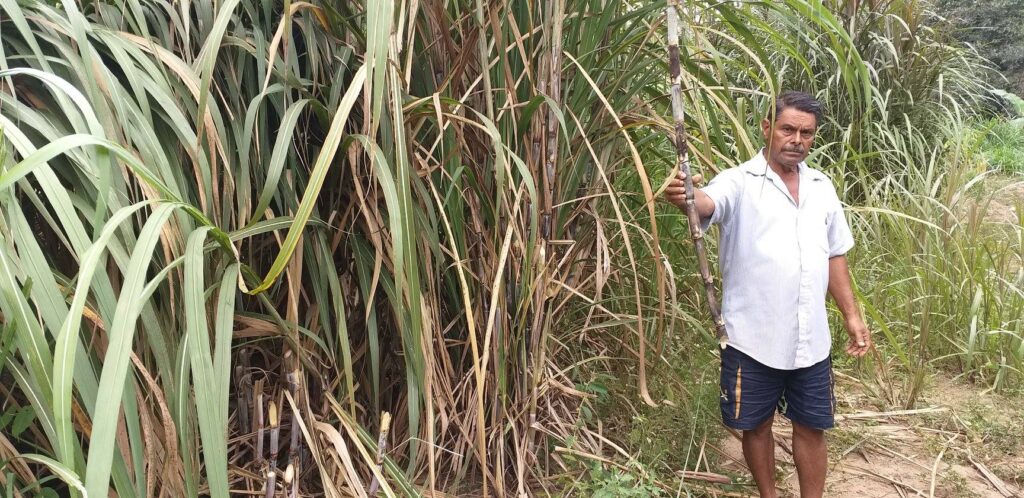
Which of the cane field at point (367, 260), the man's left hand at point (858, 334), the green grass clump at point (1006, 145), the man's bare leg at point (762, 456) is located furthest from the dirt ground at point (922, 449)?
the green grass clump at point (1006, 145)

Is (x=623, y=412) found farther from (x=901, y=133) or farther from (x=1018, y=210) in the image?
(x=901, y=133)

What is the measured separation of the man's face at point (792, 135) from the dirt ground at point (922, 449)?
37.6 inches

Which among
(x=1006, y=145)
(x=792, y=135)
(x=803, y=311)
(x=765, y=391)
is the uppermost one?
(x=792, y=135)

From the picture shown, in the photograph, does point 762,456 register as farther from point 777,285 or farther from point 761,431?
point 777,285

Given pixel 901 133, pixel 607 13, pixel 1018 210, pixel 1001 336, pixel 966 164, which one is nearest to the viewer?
pixel 607 13

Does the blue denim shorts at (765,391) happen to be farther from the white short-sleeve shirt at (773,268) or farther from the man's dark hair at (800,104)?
the man's dark hair at (800,104)

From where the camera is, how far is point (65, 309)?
3.01 feet

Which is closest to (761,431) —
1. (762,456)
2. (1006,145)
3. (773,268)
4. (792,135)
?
(762,456)

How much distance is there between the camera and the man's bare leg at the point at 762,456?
6.68 feet

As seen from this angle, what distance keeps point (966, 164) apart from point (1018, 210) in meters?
0.39

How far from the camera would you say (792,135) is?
198 centimetres

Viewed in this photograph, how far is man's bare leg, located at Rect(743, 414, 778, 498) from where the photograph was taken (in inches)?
80.1

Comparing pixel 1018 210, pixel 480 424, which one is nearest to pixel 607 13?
pixel 480 424

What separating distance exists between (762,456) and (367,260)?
1.23 m
